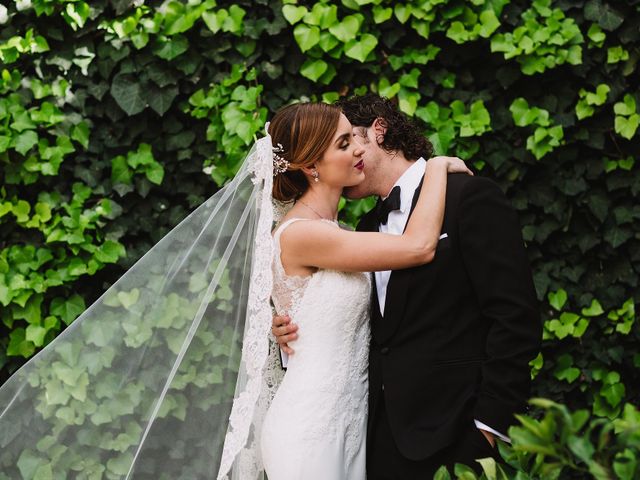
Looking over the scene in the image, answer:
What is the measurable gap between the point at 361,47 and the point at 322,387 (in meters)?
1.48

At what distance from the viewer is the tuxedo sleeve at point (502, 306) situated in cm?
211

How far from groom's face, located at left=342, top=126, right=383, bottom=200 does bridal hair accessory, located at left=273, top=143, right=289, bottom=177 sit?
27 cm

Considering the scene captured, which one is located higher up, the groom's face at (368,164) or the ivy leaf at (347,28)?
the ivy leaf at (347,28)

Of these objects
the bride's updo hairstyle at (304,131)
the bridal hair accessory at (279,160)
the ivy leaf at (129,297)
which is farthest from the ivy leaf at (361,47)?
the ivy leaf at (129,297)

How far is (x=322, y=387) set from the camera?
2.34 metres

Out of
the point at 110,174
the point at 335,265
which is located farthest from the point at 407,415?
the point at 110,174

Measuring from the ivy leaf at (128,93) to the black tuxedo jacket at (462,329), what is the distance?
151 centimetres

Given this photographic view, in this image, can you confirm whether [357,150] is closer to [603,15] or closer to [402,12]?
[402,12]

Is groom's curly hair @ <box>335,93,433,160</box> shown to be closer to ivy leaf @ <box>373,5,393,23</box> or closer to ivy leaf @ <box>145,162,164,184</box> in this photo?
ivy leaf @ <box>373,5,393,23</box>

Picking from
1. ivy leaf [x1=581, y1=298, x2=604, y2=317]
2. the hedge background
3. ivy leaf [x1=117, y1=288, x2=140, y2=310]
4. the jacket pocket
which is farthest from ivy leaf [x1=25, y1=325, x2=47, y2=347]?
ivy leaf [x1=581, y1=298, x2=604, y2=317]

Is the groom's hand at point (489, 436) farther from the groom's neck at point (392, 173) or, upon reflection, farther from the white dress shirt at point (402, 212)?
the groom's neck at point (392, 173)

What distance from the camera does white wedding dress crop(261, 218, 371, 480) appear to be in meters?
2.30

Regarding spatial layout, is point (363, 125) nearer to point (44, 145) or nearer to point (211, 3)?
point (211, 3)

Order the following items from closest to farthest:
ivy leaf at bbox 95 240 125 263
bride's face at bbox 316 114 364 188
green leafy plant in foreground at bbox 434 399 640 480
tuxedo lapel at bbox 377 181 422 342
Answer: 1. green leafy plant in foreground at bbox 434 399 640 480
2. tuxedo lapel at bbox 377 181 422 342
3. bride's face at bbox 316 114 364 188
4. ivy leaf at bbox 95 240 125 263
